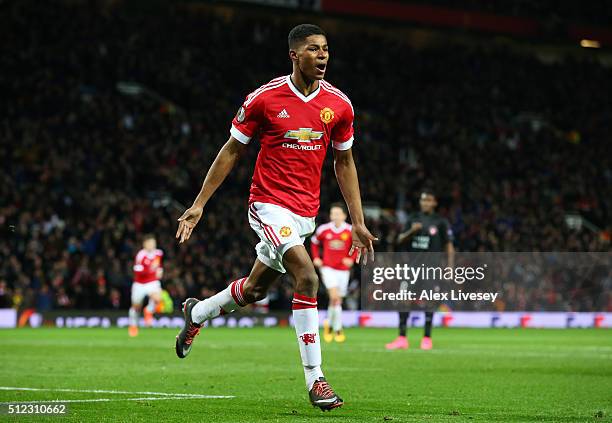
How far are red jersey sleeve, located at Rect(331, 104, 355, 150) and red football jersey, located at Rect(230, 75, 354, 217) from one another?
0.06m

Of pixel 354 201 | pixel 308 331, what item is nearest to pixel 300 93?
pixel 354 201

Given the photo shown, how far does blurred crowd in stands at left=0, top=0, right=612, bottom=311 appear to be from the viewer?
88.7 feet

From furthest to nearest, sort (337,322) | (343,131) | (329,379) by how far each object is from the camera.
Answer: (337,322), (329,379), (343,131)

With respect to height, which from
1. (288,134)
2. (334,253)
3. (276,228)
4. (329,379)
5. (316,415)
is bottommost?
(329,379)

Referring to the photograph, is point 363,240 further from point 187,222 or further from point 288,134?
point 187,222

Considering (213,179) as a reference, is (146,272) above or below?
below

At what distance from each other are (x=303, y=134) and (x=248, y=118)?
0.41m

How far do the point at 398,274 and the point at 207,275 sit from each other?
17.2 meters

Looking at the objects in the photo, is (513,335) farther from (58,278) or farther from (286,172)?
(286,172)

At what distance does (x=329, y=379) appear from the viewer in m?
10.8

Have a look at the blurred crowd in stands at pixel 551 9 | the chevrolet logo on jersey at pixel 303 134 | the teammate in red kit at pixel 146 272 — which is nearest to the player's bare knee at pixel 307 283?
the chevrolet logo on jersey at pixel 303 134

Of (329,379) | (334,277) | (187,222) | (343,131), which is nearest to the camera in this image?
(187,222)

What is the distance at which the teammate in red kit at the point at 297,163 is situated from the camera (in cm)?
780

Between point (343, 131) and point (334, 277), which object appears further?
point (334, 277)
